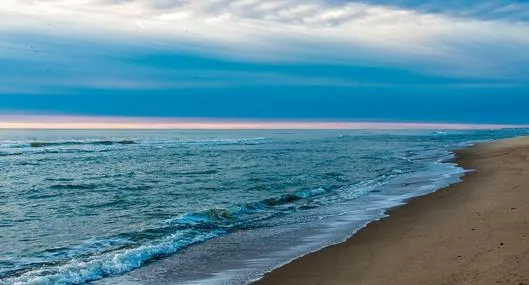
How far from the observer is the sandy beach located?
293 inches

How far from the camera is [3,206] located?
648 inches

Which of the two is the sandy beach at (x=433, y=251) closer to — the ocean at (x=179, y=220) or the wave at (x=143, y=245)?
the ocean at (x=179, y=220)

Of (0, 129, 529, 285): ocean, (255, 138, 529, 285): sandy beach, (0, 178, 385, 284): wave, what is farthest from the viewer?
(0, 129, 529, 285): ocean

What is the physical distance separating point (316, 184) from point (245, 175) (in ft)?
17.5

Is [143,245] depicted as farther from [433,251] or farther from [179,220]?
[433,251]

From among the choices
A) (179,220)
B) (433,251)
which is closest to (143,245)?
(179,220)

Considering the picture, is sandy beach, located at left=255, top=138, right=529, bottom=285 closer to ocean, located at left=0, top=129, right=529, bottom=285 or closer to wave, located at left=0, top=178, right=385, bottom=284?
ocean, located at left=0, top=129, right=529, bottom=285

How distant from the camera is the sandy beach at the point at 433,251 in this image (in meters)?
7.44

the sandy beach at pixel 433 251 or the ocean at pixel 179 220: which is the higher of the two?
the sandy beach at pixel 433 251

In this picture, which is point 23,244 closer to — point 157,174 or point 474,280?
point 474,280

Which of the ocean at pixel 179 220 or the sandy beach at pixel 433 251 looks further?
the ocean at pixel 179 220

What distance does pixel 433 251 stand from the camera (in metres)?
9.05

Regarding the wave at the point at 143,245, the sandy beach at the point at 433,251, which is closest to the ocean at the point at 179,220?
the wave at the point at 143,245

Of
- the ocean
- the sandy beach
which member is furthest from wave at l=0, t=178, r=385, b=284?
the sandy beach
